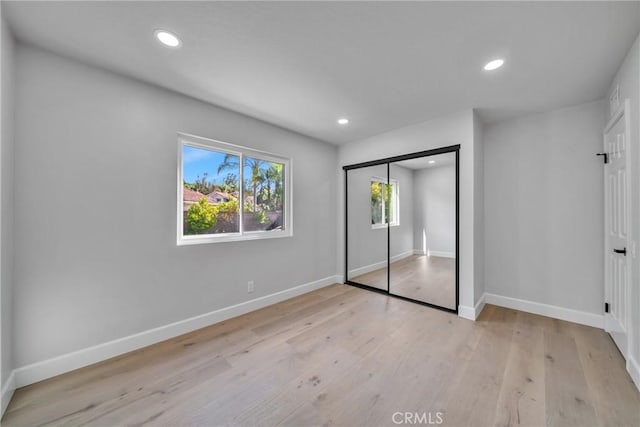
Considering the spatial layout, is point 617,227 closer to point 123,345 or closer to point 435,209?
point 435,209

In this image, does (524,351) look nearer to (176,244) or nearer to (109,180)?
(176,244)

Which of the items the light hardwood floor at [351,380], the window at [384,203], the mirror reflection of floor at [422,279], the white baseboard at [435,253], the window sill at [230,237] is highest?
the window at [384,203]

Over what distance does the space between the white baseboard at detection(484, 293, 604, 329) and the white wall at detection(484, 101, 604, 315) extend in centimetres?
5

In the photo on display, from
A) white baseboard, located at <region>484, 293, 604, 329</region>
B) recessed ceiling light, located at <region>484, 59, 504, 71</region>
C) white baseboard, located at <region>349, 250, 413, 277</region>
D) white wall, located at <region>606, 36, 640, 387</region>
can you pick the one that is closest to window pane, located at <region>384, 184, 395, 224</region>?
white baseboard, located at <region>349, 250, 413, 277</region>

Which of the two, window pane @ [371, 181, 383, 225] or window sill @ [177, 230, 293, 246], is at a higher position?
window pane @ [371, 181, 383, 225]

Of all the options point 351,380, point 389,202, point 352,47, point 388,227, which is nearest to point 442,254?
point 388,227

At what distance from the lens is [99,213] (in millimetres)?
2133

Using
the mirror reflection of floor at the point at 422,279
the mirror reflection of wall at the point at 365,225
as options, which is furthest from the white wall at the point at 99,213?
the mirror reflection of floor at the point at 422,279

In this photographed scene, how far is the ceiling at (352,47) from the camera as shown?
5.08ft

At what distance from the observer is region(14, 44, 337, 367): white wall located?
1.86 metres

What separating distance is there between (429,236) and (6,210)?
426 centimetres

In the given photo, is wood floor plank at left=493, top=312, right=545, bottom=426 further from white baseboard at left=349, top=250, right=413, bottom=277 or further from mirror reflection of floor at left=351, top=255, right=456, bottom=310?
white baseboard at left=349, top=250, right=413, bottom=277

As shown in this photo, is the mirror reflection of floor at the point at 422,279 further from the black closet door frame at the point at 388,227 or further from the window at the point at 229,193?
the window at the point at 229,193

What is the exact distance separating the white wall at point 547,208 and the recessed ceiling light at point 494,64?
1.52m
